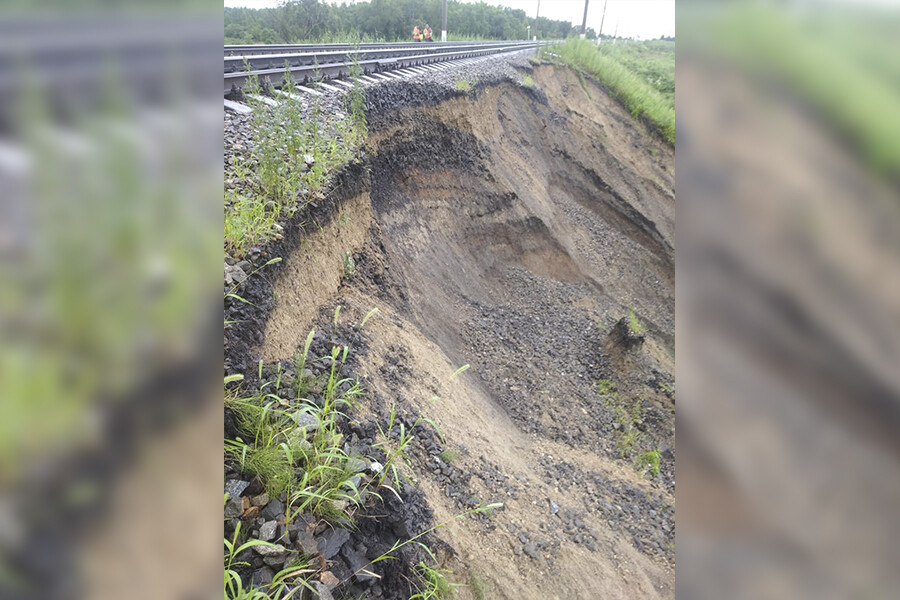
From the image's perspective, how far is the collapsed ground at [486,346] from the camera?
3.37m

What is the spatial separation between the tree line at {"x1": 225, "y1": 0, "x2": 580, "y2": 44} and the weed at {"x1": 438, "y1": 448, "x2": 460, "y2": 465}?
3.09 meters

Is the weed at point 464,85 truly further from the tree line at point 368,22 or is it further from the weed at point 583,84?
the weed at point 583,84

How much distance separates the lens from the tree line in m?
19.2

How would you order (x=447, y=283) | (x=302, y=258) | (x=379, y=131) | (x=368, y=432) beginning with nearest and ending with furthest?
(x=368, y=432) → (x=302, y=258) → (x=379, y=131) → (x=447, y=283)

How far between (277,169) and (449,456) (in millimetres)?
2597

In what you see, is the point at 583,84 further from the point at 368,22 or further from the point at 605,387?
the point at 368,22

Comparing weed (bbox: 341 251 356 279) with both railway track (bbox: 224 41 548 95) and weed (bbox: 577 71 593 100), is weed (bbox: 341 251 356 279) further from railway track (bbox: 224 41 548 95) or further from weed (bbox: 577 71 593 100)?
weed (bbox: 577 71 593 100)

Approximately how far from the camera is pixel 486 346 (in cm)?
793
